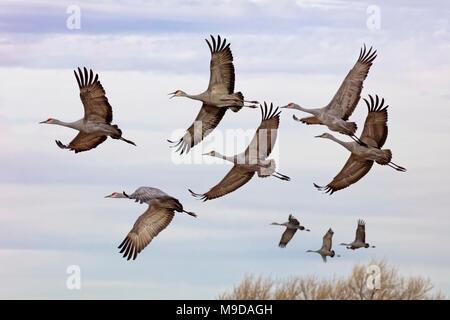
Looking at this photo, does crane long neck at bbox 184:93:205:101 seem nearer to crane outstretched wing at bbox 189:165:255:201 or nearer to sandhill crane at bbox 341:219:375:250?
crane outstretched wing at bbox 189:165:255:201

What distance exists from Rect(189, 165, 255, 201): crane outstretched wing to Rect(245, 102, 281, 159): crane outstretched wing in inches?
30.1

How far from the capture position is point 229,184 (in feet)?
75.3

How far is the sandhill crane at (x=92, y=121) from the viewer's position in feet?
70.8

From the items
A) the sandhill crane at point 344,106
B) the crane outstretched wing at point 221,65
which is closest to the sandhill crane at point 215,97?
the crane outstretched wing at point 221,65

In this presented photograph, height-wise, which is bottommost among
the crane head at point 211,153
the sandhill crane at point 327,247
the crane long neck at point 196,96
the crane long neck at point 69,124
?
the sandhill crane at point 327,247

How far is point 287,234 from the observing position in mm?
28109

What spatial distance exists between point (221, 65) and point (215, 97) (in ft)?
2.79

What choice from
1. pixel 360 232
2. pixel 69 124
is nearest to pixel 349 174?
pixel 360 232

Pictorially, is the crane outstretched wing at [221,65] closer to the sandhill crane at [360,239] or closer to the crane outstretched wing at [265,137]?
the crane outstretched wing at [265,137]

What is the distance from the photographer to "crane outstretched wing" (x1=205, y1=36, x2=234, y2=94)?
73.0ft

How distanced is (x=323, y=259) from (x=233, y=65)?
8.28 m

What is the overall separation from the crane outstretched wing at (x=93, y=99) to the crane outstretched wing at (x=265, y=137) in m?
3.20
